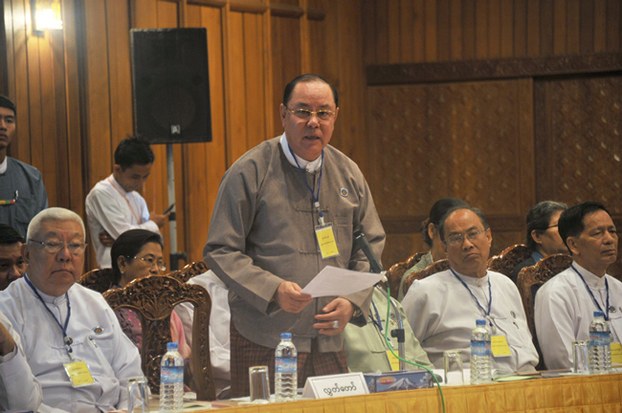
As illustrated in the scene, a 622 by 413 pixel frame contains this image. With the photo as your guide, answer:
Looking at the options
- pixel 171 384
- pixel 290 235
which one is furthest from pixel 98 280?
pixel 171 384

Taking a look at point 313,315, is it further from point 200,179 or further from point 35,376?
point 200,179

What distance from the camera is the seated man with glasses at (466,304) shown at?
4309 millimetres

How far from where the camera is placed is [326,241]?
349cm

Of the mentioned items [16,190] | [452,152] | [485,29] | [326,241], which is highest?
[485,29]

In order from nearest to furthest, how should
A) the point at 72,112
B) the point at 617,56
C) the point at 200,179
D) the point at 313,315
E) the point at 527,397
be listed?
the point at 527,397 < the point at 313,315 < the point at 72,112 < the point at 200,179 < the point at 617,56

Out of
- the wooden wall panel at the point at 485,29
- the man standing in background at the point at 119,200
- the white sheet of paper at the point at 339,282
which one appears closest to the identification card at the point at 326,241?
the white sheet of paper at the point at 339,282

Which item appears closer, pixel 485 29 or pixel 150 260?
pixel 150 260

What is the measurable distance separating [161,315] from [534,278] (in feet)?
5.93

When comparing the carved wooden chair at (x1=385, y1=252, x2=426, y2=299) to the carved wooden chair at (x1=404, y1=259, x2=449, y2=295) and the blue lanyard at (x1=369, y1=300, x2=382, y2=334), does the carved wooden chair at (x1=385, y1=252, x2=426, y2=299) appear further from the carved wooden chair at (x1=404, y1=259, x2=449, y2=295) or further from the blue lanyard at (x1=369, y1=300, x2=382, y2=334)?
the blue lanyard at (x1=369, y1=300, x2=382, y2=334)

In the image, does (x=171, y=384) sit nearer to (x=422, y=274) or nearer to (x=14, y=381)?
(x=14, y=381)

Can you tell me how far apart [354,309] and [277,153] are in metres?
0.59

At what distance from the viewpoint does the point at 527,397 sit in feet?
10.6

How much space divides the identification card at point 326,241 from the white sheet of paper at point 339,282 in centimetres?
30

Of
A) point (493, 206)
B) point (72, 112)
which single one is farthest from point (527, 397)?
point (493, 206)
